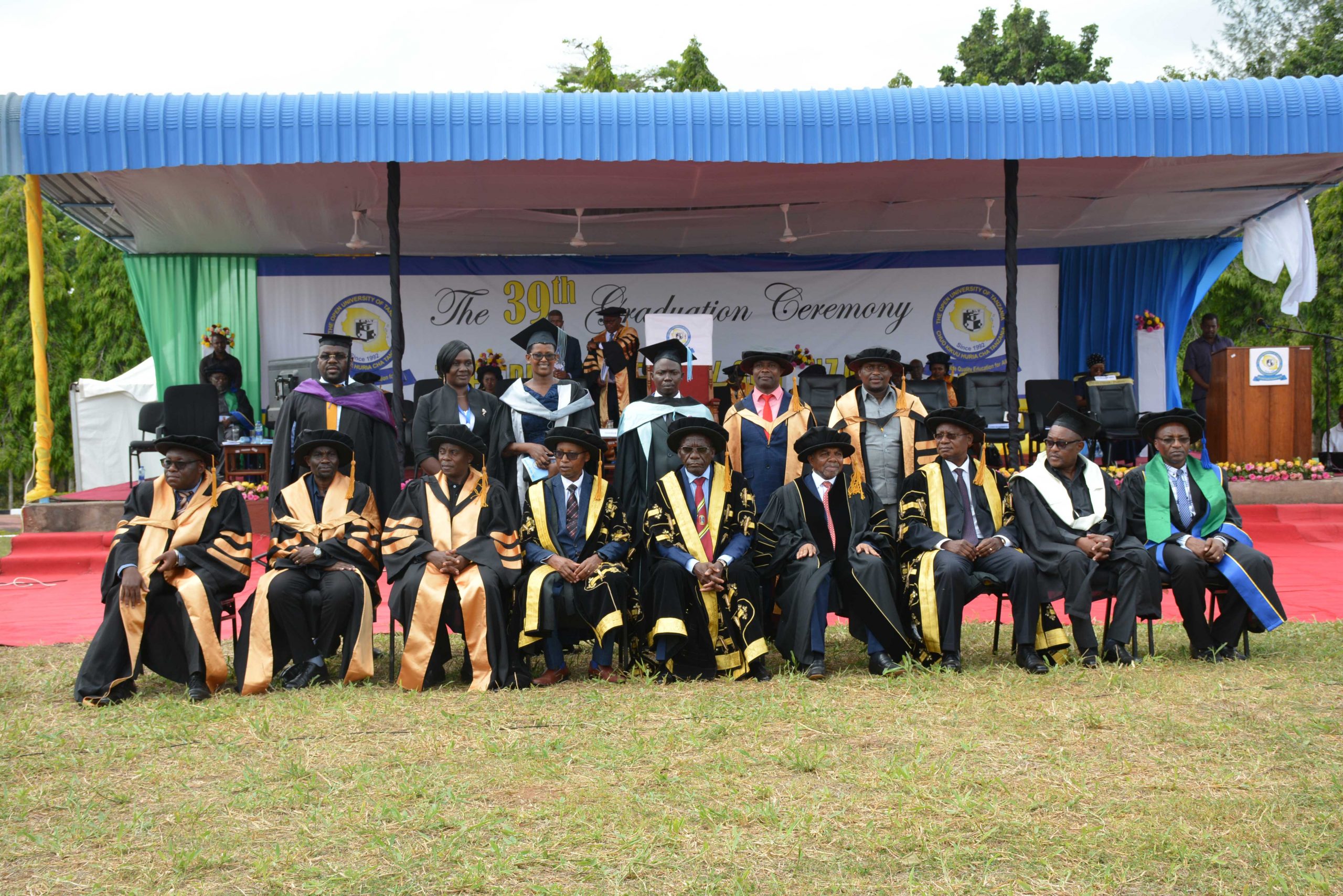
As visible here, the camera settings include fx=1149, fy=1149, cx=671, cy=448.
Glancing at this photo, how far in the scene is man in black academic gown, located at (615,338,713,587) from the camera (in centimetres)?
689

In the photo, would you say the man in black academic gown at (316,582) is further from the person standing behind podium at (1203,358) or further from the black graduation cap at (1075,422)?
the person standing behind podium at (1203,358)

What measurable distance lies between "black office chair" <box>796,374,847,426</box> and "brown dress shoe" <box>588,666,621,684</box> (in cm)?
582

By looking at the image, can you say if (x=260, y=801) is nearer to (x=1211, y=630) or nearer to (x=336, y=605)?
(x=336, y=605)

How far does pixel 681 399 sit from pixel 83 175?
21.5ft

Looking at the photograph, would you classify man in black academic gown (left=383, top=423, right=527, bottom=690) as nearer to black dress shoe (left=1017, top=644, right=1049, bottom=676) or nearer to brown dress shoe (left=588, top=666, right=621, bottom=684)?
brown dress shoe (left=588, top=666, right=621, bottom=684)

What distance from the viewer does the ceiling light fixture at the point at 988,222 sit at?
1216 centimetres

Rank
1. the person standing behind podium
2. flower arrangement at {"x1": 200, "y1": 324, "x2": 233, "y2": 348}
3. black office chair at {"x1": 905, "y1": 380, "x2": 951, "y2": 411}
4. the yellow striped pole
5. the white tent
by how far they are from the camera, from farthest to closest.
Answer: the white tent < flower arrangement at {"x1": 200, "y1": 324, "x2": 233, "y2": 348} < the person standing behind podium < black office chair at {"x1": 905, "y1": 380, "x2": 951, "y2": 411} < the yellow striped pole

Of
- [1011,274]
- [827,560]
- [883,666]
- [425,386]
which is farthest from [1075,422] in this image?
[425,386]

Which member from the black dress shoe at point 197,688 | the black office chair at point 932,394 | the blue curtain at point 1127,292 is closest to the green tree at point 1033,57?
the blue curtain at point 1127,292

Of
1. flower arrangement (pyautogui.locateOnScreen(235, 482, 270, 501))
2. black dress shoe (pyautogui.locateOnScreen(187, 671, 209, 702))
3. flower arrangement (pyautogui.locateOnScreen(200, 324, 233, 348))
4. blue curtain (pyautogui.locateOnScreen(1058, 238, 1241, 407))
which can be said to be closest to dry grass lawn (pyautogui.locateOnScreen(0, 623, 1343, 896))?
black dress shoe (pyautogui.locateOnScreen(187, 671, 209, 702))

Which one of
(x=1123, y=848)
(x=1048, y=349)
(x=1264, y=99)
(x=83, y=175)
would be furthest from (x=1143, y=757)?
(x=1048, y=349)

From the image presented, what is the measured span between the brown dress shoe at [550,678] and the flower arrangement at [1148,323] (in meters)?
10.7

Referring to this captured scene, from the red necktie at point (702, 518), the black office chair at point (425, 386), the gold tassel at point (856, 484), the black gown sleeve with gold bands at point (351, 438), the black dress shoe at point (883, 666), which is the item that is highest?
the black office chair at point (425, 386)

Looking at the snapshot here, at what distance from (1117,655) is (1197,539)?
784 millimetres
